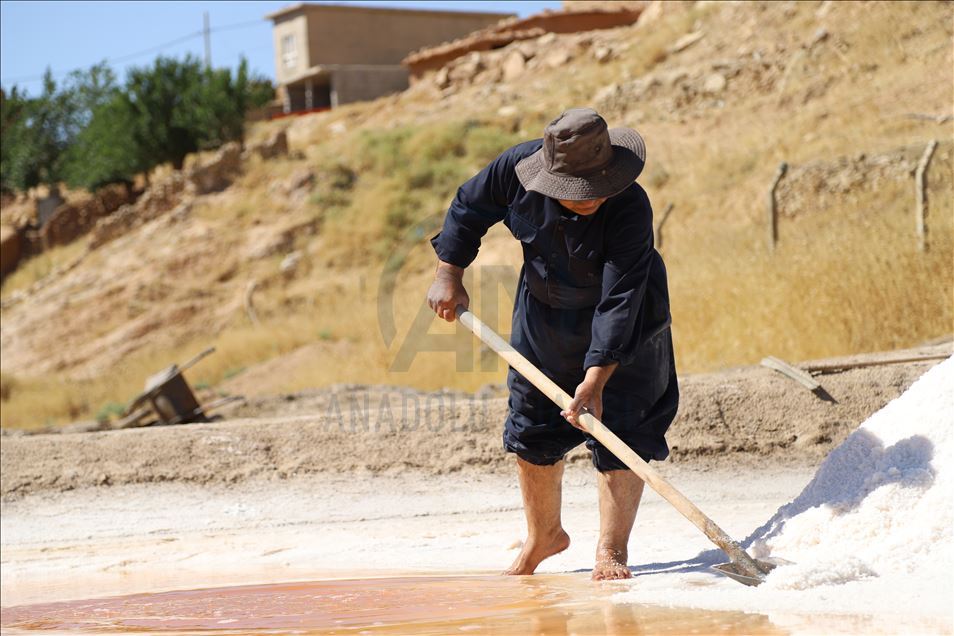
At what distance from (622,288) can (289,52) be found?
33623mm

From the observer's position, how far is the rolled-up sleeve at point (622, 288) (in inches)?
125

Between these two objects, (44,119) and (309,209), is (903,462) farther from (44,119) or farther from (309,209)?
(44,119)

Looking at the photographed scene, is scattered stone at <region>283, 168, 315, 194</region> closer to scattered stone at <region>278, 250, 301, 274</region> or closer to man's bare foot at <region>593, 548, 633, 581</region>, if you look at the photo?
scattered stone at <region>278, 250, 301, 274</region>

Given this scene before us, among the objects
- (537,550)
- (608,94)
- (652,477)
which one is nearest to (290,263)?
(608,94)

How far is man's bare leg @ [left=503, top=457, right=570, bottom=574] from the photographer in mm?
3639

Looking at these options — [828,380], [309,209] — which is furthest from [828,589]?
[309,209]

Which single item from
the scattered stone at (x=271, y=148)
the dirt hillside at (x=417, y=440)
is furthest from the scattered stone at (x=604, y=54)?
the dirt hillside at (x=417, y=440)

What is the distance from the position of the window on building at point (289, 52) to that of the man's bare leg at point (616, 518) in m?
33.1

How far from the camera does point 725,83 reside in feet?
60.0

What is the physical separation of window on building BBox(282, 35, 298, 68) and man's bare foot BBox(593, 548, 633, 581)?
3309 cm

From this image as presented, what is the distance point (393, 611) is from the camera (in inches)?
128

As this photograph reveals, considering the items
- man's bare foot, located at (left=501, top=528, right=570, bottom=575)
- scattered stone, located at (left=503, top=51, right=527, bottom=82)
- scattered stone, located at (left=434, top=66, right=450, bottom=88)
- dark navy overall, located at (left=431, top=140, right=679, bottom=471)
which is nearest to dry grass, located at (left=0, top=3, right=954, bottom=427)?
scattered stone, located at (left=434, top=66, right=450, bottom=88)

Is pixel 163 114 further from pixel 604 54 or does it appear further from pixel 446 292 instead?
pixel 446 292

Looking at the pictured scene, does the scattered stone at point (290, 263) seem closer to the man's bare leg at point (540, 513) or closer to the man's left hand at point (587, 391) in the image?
the man's bare leg at point (540, 513)
